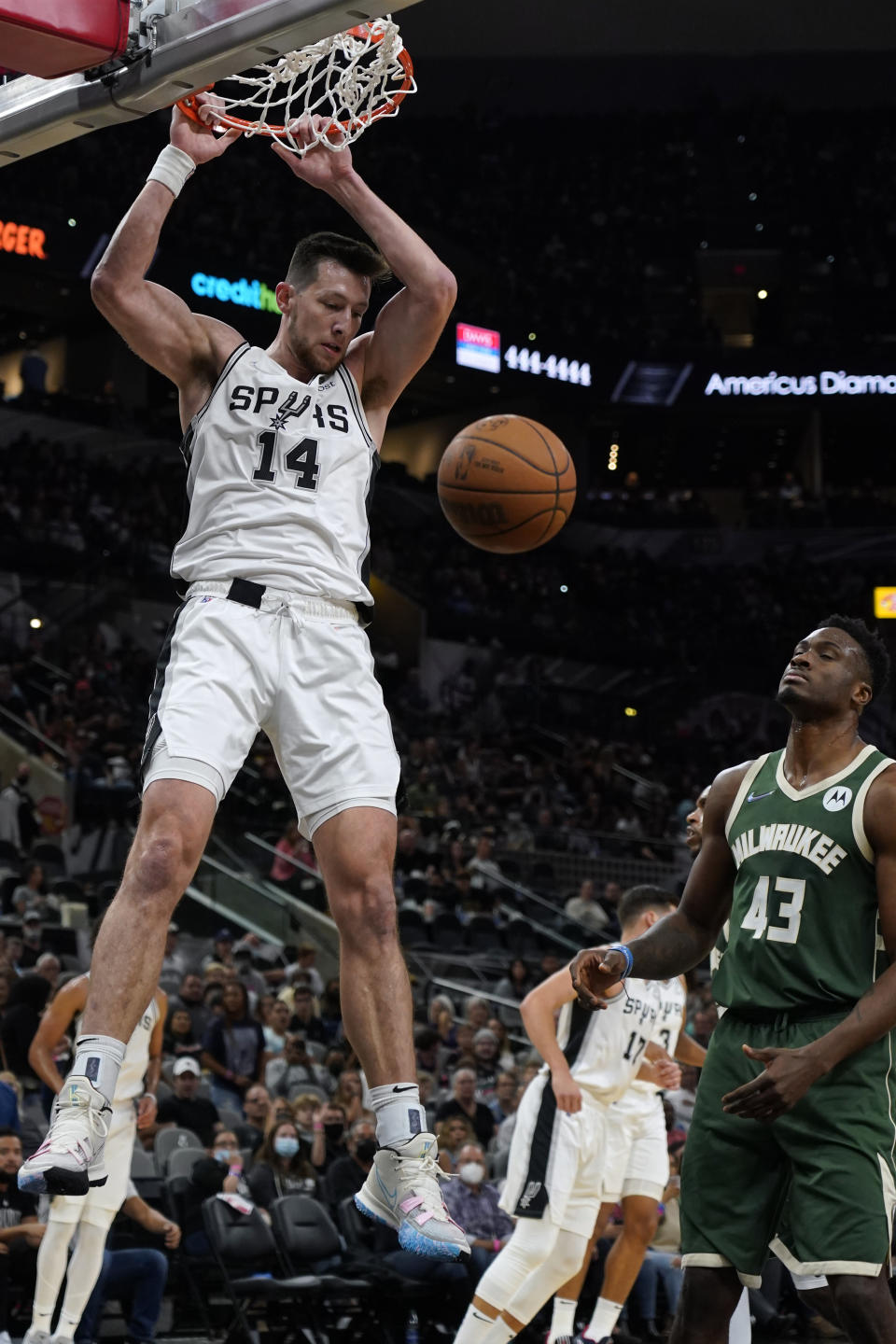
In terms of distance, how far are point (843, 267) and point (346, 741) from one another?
33904 millimetres

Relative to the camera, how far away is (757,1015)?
4633 millimetres

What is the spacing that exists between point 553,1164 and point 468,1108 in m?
3.20

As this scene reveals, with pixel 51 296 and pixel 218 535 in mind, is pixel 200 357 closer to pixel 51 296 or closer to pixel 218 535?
pixel 218 535

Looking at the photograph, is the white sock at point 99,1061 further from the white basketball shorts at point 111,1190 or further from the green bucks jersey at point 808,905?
the white basketball shorts at point 111,1190

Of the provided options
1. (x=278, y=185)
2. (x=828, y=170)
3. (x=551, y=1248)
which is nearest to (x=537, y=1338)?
(x=551, y=1248)

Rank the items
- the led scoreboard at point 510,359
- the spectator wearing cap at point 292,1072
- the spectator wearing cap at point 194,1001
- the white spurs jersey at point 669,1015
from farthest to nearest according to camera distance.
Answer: the led scoreboard at point 510,359 → the spectator wearing cap at point 194,1001 → the spectator wearing cap at point 292,1072 → the white spurs jersey at point 669,1015

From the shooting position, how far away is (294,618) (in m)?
4.38

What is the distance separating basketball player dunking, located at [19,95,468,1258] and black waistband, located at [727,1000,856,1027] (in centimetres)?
103

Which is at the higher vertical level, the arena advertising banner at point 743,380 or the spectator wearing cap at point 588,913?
Result: the arena advertising banner at point 743,380

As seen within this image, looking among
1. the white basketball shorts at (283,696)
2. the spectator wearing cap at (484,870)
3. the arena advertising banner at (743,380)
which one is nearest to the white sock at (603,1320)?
the white basketball shorts at (283,696)

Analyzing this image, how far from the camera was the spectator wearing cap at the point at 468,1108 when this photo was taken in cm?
1099

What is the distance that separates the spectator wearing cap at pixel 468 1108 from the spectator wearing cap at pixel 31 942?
3510 mm

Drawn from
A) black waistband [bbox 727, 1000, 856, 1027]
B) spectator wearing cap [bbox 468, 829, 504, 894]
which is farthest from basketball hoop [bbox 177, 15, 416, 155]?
spectator wearing cap [bbox 468, 829, 504, 894]

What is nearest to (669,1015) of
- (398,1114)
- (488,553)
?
(398,1114)
